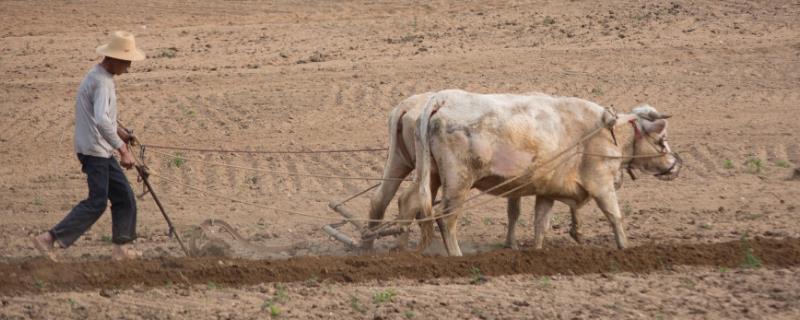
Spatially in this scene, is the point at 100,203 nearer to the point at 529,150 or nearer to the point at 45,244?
the point at 45,244

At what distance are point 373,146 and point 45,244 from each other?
6.07 meters

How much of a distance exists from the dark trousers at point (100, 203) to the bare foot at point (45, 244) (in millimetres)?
65

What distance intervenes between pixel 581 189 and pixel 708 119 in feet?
18.6

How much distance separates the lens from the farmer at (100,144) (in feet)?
33.3

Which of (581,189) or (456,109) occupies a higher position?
(456,109)

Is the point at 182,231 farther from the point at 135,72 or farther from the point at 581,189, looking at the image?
the point at 135,72

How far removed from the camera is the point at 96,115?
33.1ft

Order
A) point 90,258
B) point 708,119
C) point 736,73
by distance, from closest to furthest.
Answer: point 90,258 → point 708,119 → point 736,73

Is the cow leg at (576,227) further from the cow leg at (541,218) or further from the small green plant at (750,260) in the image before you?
the small green plant at (750,260)

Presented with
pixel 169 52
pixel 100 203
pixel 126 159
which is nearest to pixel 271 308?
pixel 126 159

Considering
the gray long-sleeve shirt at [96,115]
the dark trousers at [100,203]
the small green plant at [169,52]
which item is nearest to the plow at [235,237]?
the dark trousers at [100,203]

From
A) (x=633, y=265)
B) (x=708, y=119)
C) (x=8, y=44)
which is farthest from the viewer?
(x=8, y=44)

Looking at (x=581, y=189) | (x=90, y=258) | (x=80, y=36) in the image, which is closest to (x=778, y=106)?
(x=581, y=189)

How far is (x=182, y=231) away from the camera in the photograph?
41.2 feet
